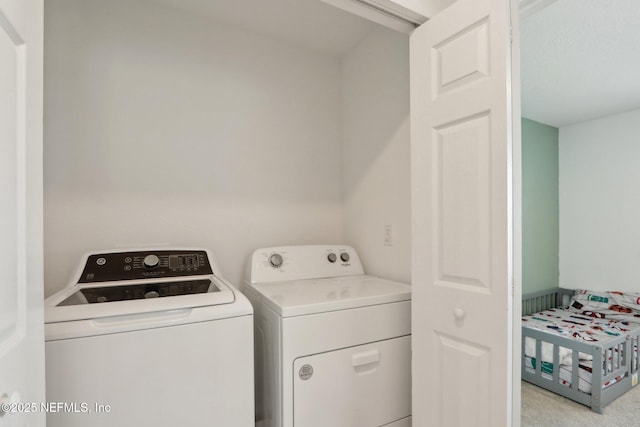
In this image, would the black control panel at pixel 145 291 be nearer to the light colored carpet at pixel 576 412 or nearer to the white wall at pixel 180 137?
the white wall at pixel 180 137

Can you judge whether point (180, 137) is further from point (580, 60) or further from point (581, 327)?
point (581, 327)

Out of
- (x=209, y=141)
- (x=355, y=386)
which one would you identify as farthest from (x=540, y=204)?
(x=209, y=141)

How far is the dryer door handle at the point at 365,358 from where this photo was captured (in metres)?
1.36

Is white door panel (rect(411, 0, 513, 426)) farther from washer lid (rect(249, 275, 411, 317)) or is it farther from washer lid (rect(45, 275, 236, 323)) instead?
washer lid (rect(45, 275, 236, 323))

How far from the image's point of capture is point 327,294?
1.47 m

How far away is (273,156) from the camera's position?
81.7 inches

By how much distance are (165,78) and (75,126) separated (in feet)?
1.75

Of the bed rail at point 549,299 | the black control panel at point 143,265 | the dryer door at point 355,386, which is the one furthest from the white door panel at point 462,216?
the black control panel at point 143,265

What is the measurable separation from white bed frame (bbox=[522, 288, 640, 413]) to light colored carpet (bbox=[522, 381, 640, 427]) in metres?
0.03

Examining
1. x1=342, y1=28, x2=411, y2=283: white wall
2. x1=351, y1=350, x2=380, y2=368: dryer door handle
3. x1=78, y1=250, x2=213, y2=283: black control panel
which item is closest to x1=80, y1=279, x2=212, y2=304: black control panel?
x1=78, y1=250, x2=213, y2=283: black control panel

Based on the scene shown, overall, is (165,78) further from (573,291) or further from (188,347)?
(573,291)

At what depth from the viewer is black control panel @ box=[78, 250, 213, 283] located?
4.77ft

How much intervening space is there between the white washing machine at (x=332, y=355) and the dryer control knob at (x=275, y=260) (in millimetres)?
176
